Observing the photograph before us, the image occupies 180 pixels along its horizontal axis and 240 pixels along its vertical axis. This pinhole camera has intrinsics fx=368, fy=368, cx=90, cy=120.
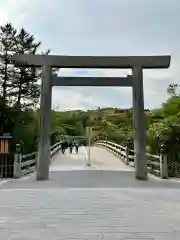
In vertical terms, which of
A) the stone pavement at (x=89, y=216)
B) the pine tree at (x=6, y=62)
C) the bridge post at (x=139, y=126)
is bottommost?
the stone pavement at (x=89, y=216)

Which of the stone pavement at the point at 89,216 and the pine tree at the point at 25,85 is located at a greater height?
the pine tree at the point at 25,85

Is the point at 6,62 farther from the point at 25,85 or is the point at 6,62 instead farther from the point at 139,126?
the point at 139,126

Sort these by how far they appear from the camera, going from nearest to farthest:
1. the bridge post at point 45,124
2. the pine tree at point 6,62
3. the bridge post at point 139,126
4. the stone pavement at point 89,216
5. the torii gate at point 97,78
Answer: the stone pavement at point 89,216 < the bridge post at point 45,124 < the bridge post at point 139,126 < the torii gate at point 97,78 < the pine tree at point 6,62

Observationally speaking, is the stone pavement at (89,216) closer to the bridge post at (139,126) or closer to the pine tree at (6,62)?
the bridge post at (139,126)

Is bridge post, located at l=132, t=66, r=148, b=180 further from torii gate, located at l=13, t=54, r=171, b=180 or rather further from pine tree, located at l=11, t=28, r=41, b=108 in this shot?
pine tree, located at l=11, t=28, r=41, b=108

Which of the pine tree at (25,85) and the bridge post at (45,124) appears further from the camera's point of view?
the pine tree at (25,85)

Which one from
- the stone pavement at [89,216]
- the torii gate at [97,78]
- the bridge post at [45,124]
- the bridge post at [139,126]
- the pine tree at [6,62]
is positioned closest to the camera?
the stone pavement at [89,216]

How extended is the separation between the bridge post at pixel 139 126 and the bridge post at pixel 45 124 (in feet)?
11.2

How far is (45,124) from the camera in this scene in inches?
564

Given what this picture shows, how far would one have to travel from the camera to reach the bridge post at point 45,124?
14.0 m

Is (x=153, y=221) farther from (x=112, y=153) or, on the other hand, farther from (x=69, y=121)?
(x=69, y=121)

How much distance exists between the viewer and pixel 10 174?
55.6ft

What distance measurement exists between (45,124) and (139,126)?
12.1ft

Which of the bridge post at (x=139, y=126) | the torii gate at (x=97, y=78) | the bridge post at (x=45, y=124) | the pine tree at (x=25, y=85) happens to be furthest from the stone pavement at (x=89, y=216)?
the pine tree at (x=25, y=85)
